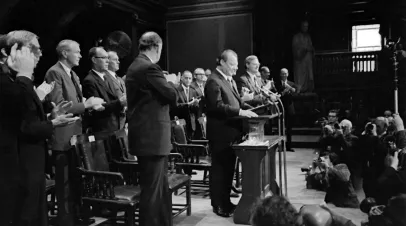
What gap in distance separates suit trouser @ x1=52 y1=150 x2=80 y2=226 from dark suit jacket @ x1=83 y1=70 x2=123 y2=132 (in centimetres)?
61

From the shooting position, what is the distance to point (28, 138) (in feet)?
7.59

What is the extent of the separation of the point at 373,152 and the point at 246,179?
1.04 metres

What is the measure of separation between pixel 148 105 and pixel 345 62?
8.77m

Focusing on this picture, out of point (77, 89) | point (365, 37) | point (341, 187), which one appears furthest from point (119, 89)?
point (365, 37)

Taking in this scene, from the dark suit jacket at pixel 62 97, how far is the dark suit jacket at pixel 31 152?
1.06 metres

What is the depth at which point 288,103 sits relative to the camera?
26.0 feet

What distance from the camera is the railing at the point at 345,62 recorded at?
1052 centimetres

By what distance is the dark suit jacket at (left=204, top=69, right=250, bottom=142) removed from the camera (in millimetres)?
3811

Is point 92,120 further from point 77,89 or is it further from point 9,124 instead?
point 9,124

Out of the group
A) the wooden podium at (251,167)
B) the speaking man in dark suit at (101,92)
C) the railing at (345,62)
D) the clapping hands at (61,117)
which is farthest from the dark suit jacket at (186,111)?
the railing at (345,62)

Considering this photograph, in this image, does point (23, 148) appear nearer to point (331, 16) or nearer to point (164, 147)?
point (164, 147)

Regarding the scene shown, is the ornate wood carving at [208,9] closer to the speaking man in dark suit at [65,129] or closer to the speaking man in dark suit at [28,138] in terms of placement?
the speaking man in dark suit at [65,129]

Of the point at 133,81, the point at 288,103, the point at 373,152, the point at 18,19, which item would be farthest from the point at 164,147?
the point at 288,103

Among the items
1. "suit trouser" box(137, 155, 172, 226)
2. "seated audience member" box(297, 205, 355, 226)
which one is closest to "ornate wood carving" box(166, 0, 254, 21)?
"suit trouser" box(137, 155, 172, 226)
